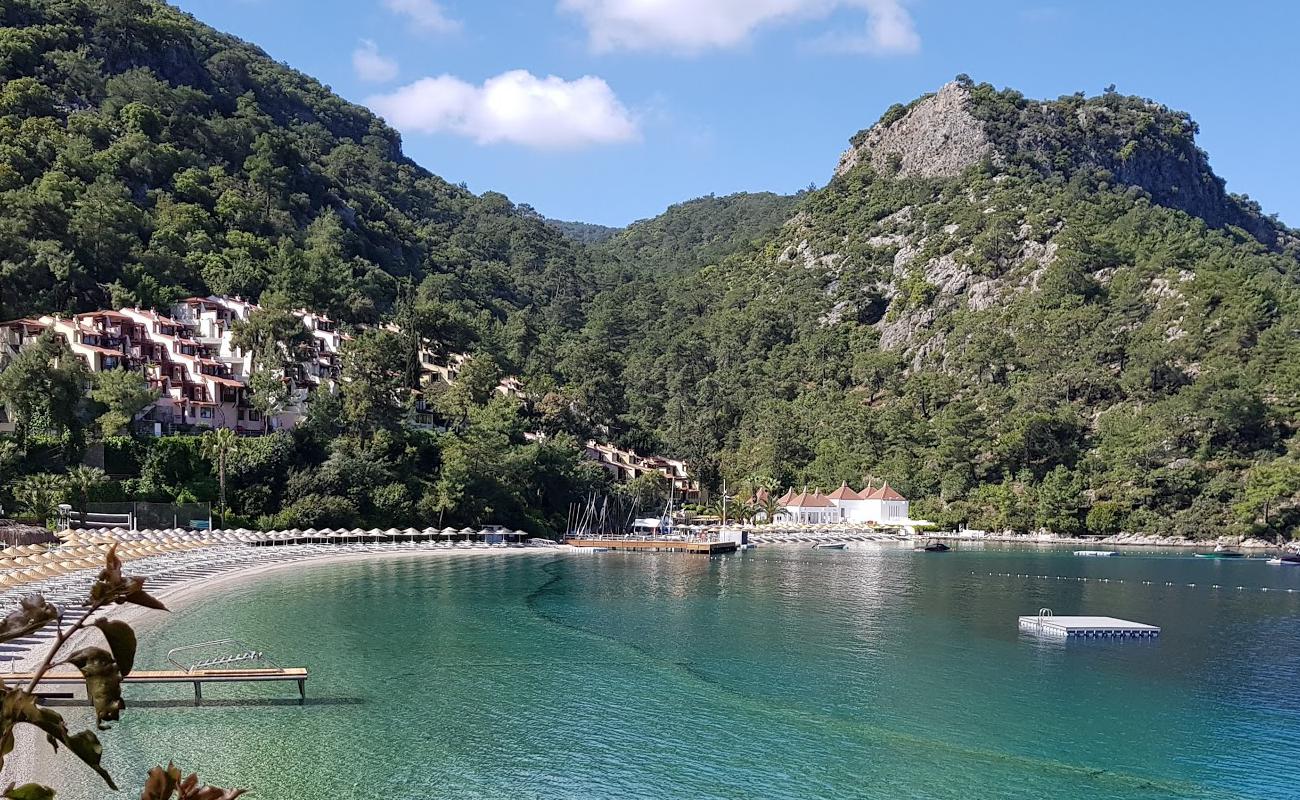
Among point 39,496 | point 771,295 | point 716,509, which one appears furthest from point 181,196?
point 771,295

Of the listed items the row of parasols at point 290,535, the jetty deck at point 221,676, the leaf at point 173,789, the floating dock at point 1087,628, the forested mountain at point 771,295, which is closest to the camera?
the leaf at point 173,789

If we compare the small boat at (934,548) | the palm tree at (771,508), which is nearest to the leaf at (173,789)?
the small boat at (934,548)

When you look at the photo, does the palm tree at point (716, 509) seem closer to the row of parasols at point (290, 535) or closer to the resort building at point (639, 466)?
the resort building at point (639, 466)

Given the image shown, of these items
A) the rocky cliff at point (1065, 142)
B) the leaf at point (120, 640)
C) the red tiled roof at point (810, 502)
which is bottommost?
the red tiled roof at point (810, 502)

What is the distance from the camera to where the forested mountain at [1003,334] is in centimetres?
9925

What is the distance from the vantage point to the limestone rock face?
6693 inches

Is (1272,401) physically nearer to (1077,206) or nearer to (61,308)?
(1077,206)

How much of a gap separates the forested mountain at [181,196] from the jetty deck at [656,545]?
34639 millimetres

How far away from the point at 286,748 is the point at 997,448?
94.5m

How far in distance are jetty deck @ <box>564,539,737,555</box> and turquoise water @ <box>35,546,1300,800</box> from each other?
2962 centimetres

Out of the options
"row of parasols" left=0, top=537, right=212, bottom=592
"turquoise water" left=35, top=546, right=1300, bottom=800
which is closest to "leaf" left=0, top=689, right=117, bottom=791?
"turquoise water" left=35, top=546, right=1300, bottom=800

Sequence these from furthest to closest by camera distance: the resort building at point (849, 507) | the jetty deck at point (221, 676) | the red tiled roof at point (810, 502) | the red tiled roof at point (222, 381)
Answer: the red tiled roof at point (810, 502) < the resort building at point (849, 507) < the red tiled roof at point (222, 381) < the jetty deck at point (221, 676)

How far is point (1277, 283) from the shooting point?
121 m

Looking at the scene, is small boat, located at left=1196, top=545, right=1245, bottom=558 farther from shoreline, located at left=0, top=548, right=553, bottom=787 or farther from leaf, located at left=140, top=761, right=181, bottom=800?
leaf, located at left=140, top=761, right=181, bottom=800
